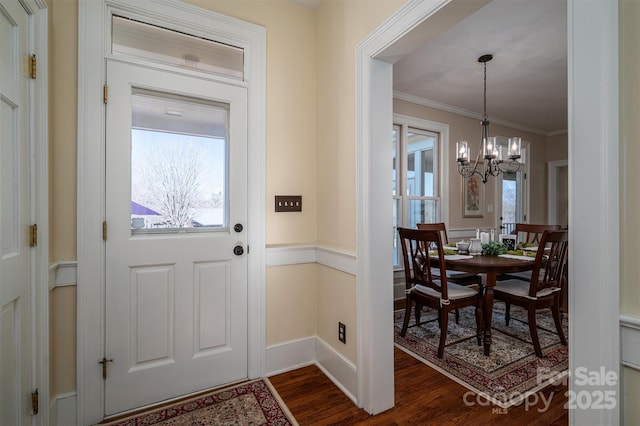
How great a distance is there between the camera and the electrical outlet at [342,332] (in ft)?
6.39

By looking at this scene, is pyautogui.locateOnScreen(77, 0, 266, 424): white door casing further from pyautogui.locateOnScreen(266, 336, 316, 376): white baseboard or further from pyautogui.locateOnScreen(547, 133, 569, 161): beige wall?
pyautogui.locateOnScreen(547, 133, 569, 161): beige wall

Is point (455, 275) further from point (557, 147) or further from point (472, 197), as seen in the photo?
point (557, 147)

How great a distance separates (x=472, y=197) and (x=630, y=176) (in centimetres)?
406

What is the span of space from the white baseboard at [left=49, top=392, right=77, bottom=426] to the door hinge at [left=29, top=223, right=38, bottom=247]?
856 mm

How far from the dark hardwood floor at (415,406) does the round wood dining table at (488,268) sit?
0.52 m

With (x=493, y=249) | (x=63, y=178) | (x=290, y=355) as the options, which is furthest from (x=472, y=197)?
(x=63, y=178)

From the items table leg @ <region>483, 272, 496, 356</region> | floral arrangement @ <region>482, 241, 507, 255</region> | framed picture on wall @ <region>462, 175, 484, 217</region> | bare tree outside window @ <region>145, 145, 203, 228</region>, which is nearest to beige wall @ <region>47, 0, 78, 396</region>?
bare tree outside window @ <region>145, 145, 203, 228</region>

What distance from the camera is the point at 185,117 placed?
6.32 ft

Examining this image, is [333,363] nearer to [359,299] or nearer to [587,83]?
[359,299]

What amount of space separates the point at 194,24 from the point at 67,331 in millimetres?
1930

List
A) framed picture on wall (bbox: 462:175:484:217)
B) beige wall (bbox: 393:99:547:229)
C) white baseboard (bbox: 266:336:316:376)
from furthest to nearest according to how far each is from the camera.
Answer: framed picture on wall (bbox: 462:175:484:217) < beige wall (bbox: 393:99:547:229) < white baseboard (bbox: 266:336:316:376)

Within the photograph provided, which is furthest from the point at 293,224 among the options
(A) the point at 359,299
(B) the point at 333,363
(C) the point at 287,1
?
(C) the point at 287,1

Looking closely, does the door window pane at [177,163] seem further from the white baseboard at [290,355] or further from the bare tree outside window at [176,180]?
the white baseboard at [290,355]

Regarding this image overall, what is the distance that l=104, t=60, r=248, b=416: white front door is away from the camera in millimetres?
1732
